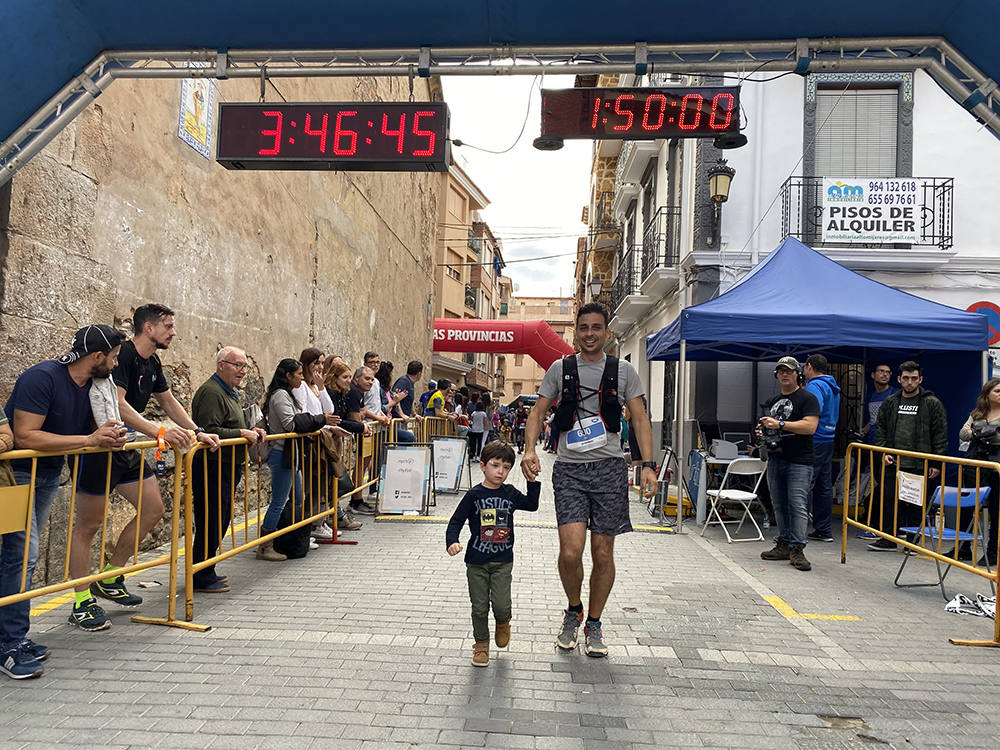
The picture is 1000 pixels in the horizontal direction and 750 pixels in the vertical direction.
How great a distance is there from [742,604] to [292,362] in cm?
421

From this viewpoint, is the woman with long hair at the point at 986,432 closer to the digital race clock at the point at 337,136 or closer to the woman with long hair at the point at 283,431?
the digital race clock at the point at 337,136

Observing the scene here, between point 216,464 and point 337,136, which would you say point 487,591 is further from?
point 337,136

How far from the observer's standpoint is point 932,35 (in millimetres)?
4535

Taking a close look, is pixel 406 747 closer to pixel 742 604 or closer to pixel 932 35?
pixel 742 604

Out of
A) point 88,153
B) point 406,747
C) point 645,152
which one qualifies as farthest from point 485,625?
point 645,152

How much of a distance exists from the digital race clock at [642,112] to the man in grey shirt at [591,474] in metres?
1.72

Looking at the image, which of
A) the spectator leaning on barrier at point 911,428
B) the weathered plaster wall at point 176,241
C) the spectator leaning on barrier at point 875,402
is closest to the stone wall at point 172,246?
the weathered plaster wall at point 176,241

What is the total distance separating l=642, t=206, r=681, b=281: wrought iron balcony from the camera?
15070 millimetres

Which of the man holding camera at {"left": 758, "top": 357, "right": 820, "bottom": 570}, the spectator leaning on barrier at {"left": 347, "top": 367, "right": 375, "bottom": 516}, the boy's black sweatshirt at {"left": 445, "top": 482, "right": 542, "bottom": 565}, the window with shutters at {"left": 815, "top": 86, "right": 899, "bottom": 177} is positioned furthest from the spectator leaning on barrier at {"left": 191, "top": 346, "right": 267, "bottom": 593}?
the window with shutters at {"left": 815, "top": 86, "right": 899, "bottom": 177}

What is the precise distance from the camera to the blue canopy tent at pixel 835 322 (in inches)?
328

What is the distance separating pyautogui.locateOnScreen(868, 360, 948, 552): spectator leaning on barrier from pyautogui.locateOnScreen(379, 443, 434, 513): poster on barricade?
5.01 m

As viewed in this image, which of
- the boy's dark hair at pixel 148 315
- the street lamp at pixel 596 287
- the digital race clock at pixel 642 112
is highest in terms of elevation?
the street lamp at pixel 596 287

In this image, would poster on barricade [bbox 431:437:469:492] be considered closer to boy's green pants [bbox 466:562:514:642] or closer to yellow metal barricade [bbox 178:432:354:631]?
yellow metal barricade [bbox 178:432:354:631]

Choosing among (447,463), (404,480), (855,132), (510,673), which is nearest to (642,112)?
(510,673)
